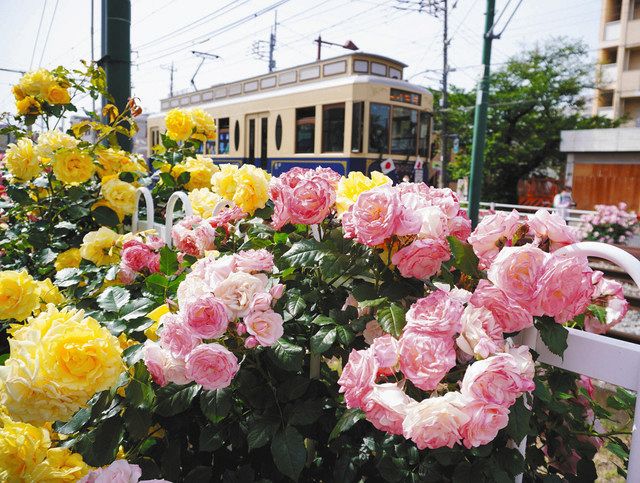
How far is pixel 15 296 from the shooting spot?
68.0 inches

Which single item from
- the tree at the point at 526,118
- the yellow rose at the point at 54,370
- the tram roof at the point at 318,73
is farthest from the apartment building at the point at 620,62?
the yellow rose at the point at 54,370

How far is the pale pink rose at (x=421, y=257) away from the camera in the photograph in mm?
1166

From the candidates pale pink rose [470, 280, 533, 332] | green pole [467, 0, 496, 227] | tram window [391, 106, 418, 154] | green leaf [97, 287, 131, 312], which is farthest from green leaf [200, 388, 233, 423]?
tram window [391, 106, 418, 154]

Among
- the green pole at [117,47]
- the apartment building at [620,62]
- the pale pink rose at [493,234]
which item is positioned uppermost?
the apartment building at [620,62]

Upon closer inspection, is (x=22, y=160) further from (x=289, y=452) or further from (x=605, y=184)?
(x=605, y=184)

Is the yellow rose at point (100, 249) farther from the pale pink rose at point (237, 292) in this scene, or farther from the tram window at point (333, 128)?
the tram window at point (333, 128)

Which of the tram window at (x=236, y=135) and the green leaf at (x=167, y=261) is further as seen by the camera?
the tram window at (x=236, y=135)

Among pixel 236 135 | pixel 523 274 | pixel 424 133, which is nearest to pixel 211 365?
pixel 523 274

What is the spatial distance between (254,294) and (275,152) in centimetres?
1220

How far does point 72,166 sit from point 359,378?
226 centimetres

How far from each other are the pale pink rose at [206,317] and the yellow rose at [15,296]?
90 cm

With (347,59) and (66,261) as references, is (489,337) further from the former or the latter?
(347,59)

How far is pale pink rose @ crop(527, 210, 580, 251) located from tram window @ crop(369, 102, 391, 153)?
10.9 m

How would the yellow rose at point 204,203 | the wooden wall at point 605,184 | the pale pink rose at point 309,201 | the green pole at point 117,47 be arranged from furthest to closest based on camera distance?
the wooden wall at point 605,184 → the green pole at point 117,47 → the yellow rose at point 204,203 → the pale pink rose at point 309,201
